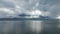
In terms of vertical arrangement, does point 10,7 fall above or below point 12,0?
below

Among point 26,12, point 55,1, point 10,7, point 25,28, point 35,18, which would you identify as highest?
point 55,1

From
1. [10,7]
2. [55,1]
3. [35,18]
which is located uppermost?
[55,1]

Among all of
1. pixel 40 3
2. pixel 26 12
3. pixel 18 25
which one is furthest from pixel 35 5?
pixel 18 25

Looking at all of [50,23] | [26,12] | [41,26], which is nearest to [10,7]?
[26,12]

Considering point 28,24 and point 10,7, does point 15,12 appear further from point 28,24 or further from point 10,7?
point 28,24

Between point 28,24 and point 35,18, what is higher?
point 35,18

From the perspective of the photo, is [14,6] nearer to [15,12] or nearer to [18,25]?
[15,12]
